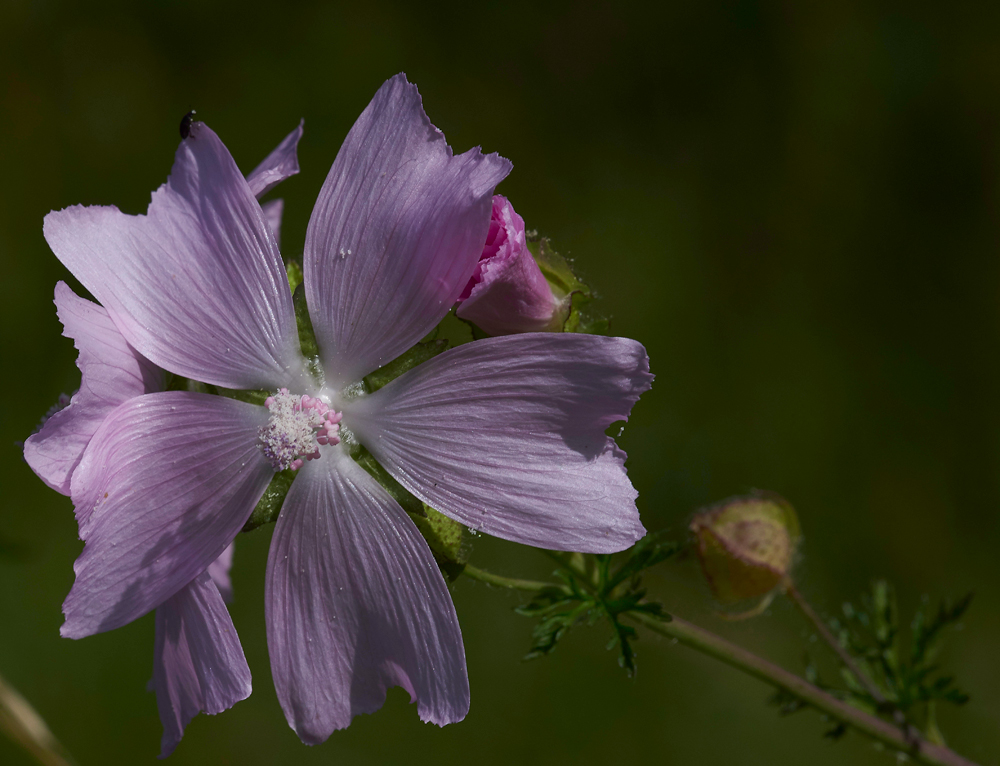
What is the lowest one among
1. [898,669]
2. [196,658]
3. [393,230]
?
[898,669]

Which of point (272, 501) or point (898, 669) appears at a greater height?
point (272, 501)

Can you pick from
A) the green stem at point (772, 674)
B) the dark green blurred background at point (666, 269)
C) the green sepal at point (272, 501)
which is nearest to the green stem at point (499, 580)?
the green stem at point (772, 674)

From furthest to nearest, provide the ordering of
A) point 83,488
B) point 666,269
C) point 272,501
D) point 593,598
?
point 666,269, point 593,598, point 272,501, point 83,488

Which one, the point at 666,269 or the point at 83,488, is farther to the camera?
the point at 666,269

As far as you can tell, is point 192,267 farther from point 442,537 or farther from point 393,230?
point 442,537

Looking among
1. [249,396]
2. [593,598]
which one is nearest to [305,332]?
[249,396]

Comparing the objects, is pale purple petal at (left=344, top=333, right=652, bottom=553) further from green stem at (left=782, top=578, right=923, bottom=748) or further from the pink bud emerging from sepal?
green stem at (left=782, top=578, right=923, bottom=748)
